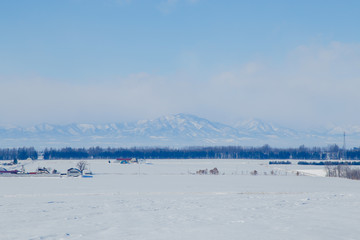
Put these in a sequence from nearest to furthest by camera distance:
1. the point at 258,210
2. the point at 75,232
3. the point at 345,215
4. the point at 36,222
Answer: the point at 75,232 < the point at 36,222 < the point at 345,215 < the point at 258,210

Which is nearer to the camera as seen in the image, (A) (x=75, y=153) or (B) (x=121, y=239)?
(B) (x=121, y=239)

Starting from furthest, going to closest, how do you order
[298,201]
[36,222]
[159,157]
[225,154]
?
[225,154], [159,157], [298,201], [36,222]

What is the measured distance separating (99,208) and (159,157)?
382 ft

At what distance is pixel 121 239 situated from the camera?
10695 mm

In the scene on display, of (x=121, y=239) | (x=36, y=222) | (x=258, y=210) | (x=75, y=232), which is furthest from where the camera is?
(x=258, y=210)

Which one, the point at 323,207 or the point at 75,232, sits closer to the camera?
the point at 75,232

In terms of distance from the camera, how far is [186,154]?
5453 inches

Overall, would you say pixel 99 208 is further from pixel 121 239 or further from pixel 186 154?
pixel 186 154

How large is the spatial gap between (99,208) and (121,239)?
675cm

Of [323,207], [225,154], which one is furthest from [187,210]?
[225,154]

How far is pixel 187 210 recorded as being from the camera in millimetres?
16531

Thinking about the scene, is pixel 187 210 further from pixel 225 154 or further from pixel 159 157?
pixel 225 154

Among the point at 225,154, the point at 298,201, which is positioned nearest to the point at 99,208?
the point at 298,201

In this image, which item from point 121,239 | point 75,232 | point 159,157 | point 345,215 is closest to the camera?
point 121,239
